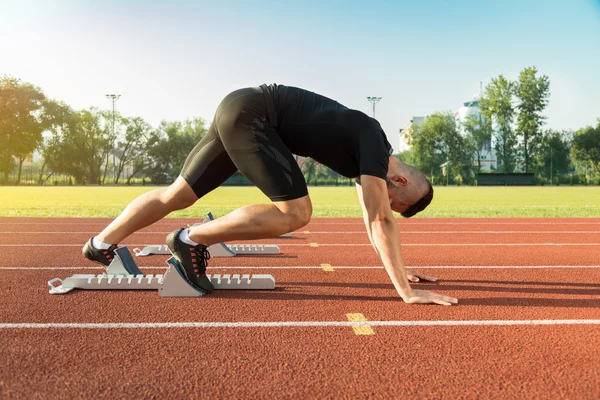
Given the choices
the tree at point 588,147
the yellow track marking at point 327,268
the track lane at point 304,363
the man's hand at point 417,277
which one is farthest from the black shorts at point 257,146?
the tree at point 588,147

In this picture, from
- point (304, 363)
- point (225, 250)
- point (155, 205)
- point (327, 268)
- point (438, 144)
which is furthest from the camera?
point (438, 144)

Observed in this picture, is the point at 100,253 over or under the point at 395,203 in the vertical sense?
under

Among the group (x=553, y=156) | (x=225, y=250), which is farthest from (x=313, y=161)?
(x=225, y=250)

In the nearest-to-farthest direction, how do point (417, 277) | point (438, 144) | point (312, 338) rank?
point (312, 338), point (417, 277), point (438, 144)

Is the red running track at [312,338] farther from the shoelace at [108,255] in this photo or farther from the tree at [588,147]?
the tree at [588,147]

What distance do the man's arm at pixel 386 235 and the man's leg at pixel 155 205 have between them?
50.7 inches

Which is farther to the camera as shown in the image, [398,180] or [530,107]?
[530,107]

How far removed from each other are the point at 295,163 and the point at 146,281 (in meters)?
1.59

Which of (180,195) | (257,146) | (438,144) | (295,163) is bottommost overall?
(180,195)

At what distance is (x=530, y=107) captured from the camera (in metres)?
68.5

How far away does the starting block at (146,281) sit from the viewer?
4090mm

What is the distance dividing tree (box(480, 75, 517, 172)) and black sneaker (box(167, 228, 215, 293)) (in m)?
69.4

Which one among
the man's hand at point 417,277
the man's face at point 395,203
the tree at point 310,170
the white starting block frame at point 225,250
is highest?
the tree at point 310,170

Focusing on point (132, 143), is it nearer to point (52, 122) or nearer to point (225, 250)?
point (52, 122)
